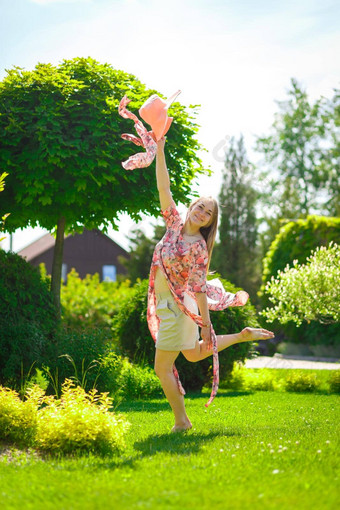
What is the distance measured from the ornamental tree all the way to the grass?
14.0 ft

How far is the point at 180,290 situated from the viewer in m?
5.20

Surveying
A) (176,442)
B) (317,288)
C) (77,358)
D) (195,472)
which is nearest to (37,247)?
(317,288)

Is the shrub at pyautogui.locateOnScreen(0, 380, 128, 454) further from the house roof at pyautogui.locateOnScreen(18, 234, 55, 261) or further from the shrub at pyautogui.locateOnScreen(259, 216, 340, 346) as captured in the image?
the house roof at pyautogui.locateOnScreen(18, 234, 55, 261)

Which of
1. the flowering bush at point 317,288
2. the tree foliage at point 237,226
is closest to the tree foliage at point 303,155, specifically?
the tree foliage at point 237,226

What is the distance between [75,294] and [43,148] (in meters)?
9.01

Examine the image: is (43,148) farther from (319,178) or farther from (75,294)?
(319,178)

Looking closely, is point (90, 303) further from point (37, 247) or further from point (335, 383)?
point (37, 247)

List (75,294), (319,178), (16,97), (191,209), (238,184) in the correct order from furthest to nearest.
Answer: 1. (319,178)
2. (238,184)
3. (75,294)
4. (16,97)
5. (191,209)

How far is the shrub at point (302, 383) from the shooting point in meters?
9.70

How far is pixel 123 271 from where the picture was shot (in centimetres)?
3809

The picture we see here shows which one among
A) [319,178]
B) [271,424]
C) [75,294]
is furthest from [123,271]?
[271,424]

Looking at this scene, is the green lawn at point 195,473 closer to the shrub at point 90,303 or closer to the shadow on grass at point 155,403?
the shadow on grass at point 155,403

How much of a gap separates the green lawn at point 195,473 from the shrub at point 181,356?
362cm

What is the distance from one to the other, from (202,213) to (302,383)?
5.36 meters
